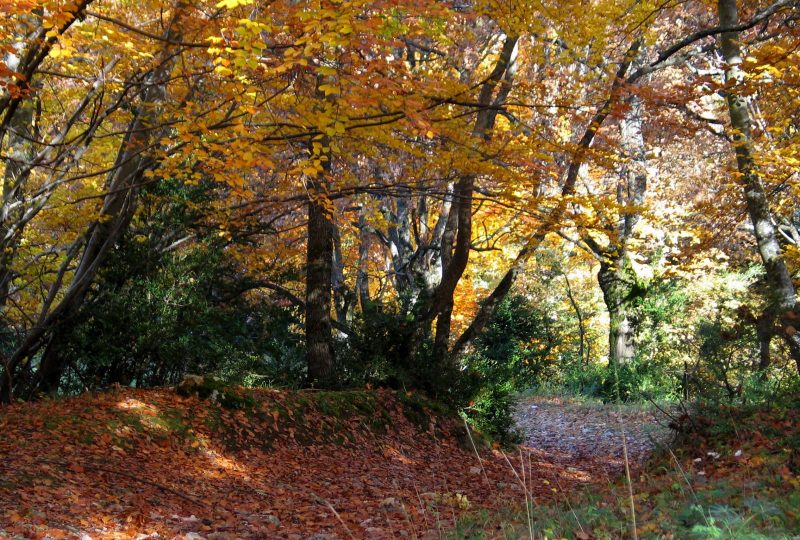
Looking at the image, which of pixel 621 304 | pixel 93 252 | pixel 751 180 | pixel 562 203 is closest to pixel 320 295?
pixel 93 252

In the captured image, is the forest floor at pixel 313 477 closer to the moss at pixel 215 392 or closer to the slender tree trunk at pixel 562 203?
the moss at pixel 215 392

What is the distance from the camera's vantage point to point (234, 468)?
23.9ft

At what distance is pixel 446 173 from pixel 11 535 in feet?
23.4

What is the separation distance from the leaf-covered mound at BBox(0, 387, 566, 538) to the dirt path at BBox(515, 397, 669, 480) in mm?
1291

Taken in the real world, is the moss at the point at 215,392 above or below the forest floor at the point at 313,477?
above

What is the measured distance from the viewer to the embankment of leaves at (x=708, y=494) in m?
Result: 3.62

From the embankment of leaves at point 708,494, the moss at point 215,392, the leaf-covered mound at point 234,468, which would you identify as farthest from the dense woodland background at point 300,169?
the leaf-covered mound at point 234,468

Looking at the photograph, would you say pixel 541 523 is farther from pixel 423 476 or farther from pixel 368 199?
pixel 368 199

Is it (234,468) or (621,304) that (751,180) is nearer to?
(234,468)

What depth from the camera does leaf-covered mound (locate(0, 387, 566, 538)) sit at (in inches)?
203

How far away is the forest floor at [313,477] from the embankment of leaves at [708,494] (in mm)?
23

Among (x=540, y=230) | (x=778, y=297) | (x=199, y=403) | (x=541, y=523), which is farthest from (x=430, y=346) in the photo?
(x=541, y=523)

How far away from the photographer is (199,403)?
26.8 ft

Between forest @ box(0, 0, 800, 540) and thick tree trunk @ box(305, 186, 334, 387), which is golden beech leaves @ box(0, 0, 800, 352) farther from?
thick tree trunk @ box(305, 186, 334, 387)
